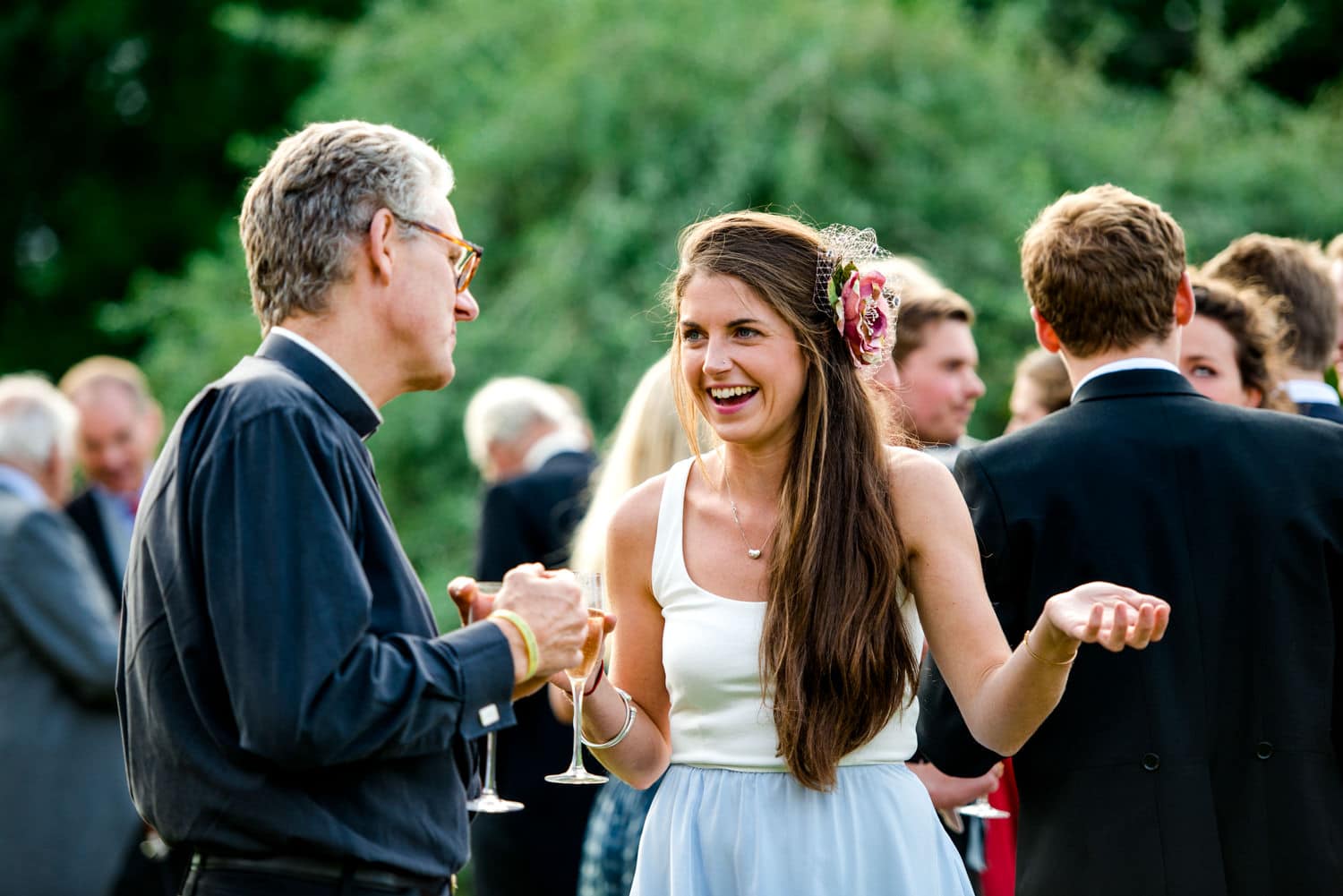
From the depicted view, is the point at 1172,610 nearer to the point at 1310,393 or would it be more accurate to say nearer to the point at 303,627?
the point at 1310,393

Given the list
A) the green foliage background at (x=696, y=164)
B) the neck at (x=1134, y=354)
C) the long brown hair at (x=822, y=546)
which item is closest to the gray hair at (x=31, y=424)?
the green foliage background at (x=696, y=164)

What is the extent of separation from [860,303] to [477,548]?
3.43 m

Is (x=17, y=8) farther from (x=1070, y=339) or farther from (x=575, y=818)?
(x=1070, y=339)

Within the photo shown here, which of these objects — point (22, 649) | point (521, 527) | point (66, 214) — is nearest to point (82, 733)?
point (22, 649)

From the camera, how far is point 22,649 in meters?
6.68

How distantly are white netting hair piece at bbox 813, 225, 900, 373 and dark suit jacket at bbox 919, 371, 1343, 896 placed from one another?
1.28 ft

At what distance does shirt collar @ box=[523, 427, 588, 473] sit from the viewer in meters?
6.92

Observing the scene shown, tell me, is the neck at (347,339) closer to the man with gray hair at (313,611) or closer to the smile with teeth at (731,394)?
the man with gray hair at (313,611)

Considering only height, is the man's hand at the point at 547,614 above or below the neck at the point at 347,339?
below

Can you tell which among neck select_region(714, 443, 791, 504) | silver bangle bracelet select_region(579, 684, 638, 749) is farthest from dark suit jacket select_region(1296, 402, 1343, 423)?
silver bangle bracelet select_region(579, 684, 638, 749)

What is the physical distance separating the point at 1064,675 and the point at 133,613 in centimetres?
174

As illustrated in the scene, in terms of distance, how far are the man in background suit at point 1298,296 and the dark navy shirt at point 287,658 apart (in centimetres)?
306

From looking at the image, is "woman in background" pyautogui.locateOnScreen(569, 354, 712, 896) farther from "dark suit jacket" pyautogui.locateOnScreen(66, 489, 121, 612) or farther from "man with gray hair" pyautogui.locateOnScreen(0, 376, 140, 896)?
"dark suit jacket" pyautogui.locateOnScreen(66, 489, 121, 612)

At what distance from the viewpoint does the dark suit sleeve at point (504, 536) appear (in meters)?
6.46
